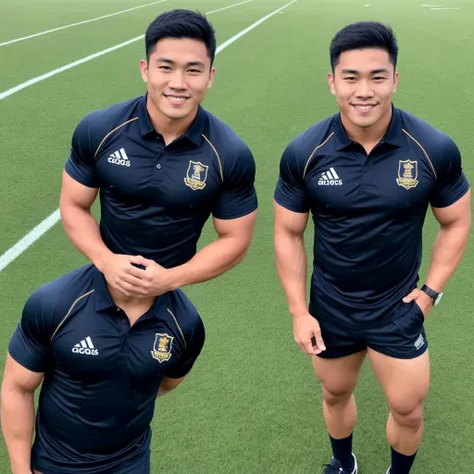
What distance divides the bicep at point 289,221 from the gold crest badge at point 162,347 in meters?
1.02

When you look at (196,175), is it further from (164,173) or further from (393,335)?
(393,335)

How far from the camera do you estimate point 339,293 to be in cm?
357

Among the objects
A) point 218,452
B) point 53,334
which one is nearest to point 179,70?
point 53,334

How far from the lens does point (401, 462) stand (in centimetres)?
386

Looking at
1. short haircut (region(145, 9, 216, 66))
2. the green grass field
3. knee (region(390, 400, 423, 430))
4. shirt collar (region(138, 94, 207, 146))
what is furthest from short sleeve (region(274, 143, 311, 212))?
the green grass field

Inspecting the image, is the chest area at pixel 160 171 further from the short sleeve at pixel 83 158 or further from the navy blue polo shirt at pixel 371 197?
the navy blue polo shirt at pixel 371 197

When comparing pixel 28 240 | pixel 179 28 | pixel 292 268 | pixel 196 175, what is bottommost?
pixel 28 240

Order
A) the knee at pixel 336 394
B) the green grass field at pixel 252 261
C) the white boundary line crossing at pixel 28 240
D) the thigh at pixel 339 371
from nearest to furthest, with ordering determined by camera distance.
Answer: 1. the thigh at pixel 339 371
2. the knee at pixel 336 394
3. the green grass field at pixel 252 261
4. the white boundary line crossing at pixel 28 240

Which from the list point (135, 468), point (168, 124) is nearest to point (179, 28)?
point (168, 124)

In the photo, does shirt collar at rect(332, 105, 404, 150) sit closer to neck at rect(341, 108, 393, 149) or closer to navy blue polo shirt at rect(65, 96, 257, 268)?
neck at rect(341, 108, 393, 149)

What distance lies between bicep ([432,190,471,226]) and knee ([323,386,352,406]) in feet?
3.77

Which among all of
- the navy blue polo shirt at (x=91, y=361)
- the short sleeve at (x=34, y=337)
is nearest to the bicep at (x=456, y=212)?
the navy blue polo shirt at (x=91, y=361)

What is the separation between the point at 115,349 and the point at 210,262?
1.79 feet

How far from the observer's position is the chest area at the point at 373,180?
3270mm
